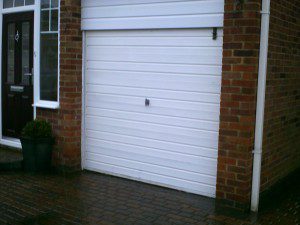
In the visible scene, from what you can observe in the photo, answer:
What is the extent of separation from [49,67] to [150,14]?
2.07m

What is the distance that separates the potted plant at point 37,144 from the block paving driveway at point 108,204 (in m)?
0.33


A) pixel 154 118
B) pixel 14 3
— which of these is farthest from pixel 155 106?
pixel 14 3

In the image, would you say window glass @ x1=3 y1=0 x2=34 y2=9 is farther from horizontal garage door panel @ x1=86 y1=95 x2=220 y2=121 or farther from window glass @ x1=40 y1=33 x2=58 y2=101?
horizontal garage door panel @ x1=86 y1=95 x2=220 y2=121

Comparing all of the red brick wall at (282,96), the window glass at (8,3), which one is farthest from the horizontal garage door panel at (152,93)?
the window glass at (8,3)

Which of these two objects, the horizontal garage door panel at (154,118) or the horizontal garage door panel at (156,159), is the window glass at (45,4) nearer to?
the horizontal garage door panel at (154,118)

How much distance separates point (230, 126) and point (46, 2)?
3760mm

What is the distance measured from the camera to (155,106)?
6.63 meters

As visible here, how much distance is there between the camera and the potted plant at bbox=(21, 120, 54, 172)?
7.27 m

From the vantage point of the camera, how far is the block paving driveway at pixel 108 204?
5414 millimetres

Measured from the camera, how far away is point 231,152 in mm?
5695

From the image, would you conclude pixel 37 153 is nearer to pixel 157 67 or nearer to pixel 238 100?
pixel 157 67

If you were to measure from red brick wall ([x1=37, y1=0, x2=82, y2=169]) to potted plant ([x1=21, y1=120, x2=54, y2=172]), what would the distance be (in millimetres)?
179

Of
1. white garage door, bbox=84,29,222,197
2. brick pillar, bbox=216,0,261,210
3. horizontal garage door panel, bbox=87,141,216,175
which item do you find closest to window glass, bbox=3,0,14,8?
white garage door, bbox=84,29,222,197

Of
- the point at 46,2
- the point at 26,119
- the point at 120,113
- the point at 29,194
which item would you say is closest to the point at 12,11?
the point at 46,2
